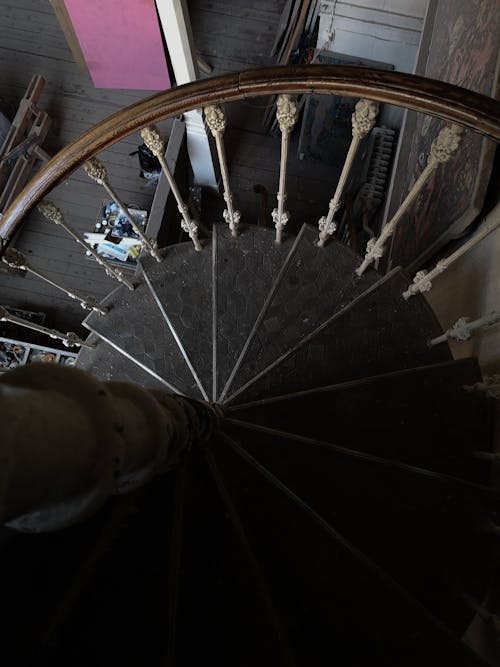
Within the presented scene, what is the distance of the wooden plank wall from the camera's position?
4457 millimetres

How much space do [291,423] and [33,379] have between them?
1510 millimetres

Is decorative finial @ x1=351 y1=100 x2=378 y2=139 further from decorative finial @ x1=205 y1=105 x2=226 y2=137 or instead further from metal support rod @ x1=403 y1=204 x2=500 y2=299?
metal support rod @ x1=403 y1=204 x2=500 y2=299

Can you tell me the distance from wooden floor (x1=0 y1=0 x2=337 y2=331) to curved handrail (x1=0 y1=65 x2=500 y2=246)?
2.67 m

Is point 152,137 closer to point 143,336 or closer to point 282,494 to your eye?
point 143,336

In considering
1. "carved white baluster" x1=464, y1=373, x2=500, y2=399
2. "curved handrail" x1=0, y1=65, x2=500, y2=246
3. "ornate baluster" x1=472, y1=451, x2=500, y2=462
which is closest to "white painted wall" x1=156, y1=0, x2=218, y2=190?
"curved handrail" x1=0, y1=65, x2=500, y2=246

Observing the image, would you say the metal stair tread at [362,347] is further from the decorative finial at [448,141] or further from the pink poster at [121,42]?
the pink poster at [121,42]

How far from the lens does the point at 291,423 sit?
2.17 m

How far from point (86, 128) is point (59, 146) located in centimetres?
31

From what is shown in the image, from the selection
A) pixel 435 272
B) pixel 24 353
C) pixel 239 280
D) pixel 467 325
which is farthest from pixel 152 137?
pixel 24 353

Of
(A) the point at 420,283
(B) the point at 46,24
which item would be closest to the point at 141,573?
(A) the point at 420,283

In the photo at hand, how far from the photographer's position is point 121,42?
4336mm

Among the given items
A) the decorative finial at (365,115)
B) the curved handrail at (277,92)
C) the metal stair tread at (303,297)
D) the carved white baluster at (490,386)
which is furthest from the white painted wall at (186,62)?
the carved white baluster at (490,386)

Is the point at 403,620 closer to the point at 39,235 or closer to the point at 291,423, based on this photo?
the point at 291,423

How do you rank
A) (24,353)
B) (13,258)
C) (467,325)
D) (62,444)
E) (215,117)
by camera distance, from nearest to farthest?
(62,444), (215,117), (467,325), (13,258), (24,353)
